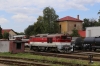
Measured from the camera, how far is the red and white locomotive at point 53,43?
104ft

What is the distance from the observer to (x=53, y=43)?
107 feet

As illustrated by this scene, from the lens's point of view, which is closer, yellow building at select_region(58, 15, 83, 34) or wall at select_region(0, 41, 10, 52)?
wall at select_region(0, 41, 10, 52)

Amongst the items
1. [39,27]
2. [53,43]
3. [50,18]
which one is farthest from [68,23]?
[53,43]

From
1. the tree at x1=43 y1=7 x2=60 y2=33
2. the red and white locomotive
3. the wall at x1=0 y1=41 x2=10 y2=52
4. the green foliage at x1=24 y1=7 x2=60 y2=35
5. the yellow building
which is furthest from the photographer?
the yellow building

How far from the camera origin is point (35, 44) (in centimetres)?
3662

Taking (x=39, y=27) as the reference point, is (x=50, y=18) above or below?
above

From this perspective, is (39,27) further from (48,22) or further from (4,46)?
(4,46)

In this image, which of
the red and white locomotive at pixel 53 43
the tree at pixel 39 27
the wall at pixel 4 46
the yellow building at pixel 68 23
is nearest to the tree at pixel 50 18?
the tree at pixel 39 27

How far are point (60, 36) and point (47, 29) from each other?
45.1 metres

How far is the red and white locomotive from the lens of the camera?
104 feet

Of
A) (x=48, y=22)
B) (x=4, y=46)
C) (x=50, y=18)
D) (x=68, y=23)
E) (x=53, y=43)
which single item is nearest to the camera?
(x=53, y=43)

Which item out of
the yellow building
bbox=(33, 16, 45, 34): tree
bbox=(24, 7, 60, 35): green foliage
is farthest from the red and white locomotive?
the yellow building

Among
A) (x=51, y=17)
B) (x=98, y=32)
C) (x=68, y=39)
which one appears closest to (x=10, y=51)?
(x=68, y=39)

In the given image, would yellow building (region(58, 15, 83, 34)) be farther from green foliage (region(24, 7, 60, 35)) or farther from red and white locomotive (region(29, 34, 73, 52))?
red and white locomotive (region(29, 34, 73, 52))
